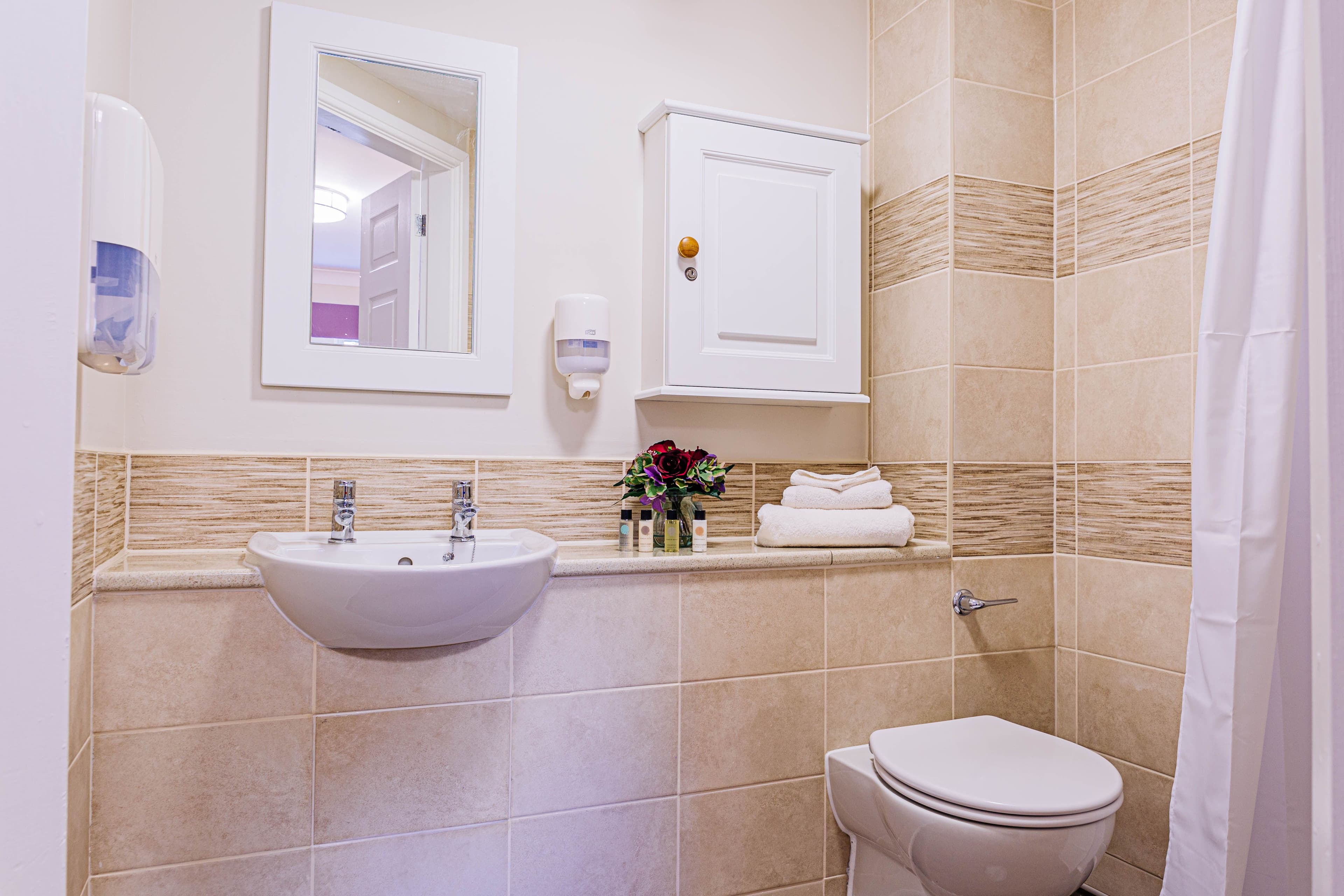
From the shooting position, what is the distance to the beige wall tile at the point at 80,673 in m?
1.05

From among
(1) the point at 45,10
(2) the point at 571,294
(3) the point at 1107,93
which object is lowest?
(1) the point at 45,10

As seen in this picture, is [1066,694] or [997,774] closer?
[997,774]

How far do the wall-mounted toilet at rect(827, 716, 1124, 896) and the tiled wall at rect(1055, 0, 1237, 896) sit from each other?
12.3 inches

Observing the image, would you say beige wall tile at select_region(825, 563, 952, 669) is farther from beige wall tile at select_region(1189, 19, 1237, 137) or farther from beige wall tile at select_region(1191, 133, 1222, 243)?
beige wall tile at select_region(1189, 19, 1237, 137)

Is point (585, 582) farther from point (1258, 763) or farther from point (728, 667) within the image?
point (1258, 763)

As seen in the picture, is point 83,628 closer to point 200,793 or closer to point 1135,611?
point 200,793

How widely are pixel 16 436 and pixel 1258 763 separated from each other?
2.82 feet

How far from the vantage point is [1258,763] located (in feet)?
2.20

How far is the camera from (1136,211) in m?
1.75

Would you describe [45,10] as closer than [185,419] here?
Yes

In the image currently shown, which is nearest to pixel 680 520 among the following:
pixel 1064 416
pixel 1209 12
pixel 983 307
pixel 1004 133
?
pixel 983 307

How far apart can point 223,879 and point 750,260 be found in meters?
1.51

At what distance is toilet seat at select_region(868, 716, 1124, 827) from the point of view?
49.0 inches

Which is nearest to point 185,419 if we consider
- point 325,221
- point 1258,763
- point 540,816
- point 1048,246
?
point 325,221
